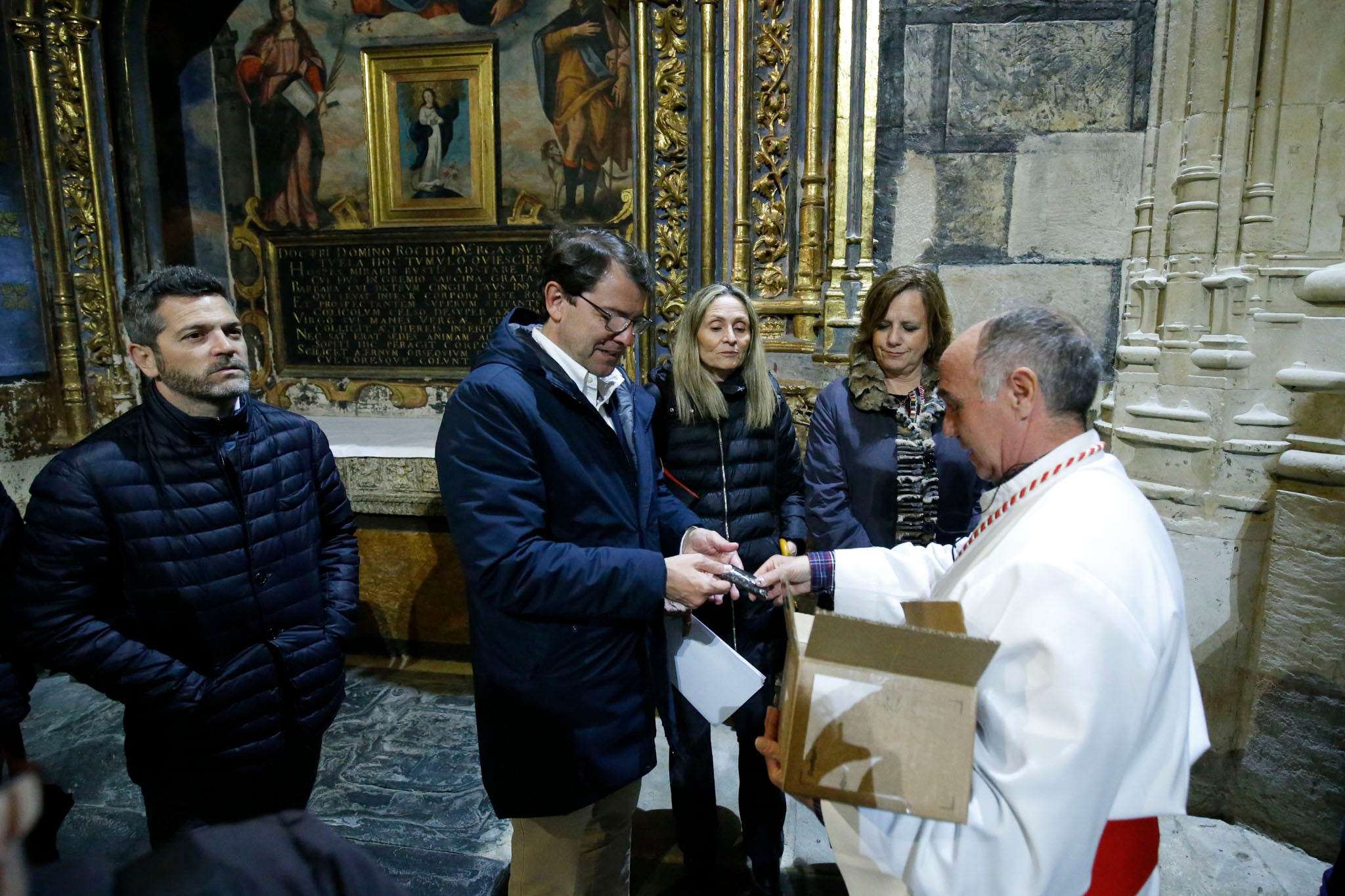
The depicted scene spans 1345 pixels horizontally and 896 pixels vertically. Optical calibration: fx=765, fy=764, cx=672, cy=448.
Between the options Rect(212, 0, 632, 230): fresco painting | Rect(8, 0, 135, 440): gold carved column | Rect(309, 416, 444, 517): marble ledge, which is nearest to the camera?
A: Rect(309, 416, 444, 517): marble ledge

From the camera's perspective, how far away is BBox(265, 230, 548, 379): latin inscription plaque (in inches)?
193

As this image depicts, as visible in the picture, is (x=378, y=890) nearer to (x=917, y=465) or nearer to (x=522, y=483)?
(x=522, y=483)

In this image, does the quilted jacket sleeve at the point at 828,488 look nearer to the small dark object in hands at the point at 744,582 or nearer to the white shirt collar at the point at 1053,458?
the small dark object in hands at the point at 744,582

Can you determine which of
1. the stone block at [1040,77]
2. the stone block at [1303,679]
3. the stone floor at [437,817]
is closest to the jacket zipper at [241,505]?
the stone floor at [437,817]

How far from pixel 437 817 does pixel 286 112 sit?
4395 millimetres

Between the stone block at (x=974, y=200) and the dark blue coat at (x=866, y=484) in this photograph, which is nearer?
the dark blue coat at (x=866, y=484)

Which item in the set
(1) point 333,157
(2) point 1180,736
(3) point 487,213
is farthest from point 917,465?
(1) point 333,157

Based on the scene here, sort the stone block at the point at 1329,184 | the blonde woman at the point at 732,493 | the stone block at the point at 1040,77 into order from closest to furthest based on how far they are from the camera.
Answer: the blonde woman at the point at 732,493 → the stone block at the point at 1329,184 → the stone block at the point at 1040,77

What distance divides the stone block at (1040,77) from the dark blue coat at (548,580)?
9.09 feet

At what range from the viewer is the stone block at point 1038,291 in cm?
357

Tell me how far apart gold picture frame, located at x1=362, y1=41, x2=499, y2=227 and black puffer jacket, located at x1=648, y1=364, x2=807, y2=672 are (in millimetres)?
2801

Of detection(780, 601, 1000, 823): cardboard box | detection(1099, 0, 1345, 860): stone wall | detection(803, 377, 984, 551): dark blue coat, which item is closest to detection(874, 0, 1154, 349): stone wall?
detection(1099, 0, 1345, 860): stone wall

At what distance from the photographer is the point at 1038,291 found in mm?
3645

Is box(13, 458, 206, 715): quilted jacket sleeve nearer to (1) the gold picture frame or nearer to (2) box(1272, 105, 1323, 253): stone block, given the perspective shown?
(1) the gold picture frame
